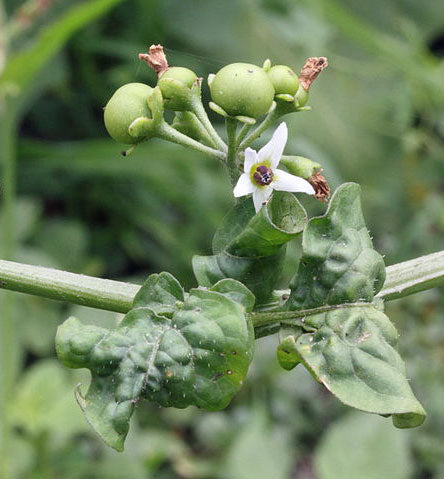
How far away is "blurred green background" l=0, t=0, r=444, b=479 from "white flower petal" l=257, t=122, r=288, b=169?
3.54 feet

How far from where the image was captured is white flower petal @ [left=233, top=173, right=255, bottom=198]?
90 centimetres

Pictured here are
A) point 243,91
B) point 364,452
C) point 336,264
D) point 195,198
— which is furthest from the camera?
point 195,198

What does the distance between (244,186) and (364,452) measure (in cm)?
149

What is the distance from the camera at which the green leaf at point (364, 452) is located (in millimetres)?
2160

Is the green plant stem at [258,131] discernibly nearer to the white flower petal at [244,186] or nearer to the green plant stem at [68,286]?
the white flower petal at [244,186]

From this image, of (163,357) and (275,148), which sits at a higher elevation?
(275,148)

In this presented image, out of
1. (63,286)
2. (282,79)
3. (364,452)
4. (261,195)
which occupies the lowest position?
(364,452)

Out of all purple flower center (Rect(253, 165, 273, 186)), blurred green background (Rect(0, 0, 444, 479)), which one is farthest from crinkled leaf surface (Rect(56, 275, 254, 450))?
blurred green background (Rect(0, 0, 444, 479))

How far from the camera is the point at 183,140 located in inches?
37.0

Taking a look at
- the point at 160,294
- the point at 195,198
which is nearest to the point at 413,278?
the point at 160,294

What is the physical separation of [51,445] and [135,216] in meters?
0.96

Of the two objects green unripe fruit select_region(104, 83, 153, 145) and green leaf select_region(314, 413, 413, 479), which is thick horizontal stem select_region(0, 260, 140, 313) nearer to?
green unripe fruit select_region(104, 83, 153, 145)

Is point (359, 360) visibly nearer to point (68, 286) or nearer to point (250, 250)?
point (250, 250)

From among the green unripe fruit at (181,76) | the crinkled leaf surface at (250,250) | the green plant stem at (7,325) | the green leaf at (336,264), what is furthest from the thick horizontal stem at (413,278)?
the green plant stem at (7,325)
